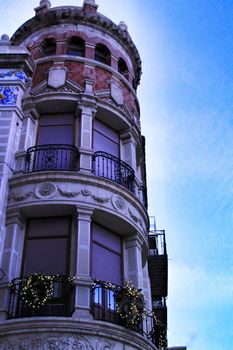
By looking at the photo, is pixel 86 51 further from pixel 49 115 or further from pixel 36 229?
pixel 36 229

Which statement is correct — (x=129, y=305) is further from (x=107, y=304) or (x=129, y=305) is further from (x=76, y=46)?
(x=76, y=46)

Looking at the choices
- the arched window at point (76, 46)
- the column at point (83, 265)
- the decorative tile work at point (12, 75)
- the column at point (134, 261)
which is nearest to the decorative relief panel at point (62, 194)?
the column at point (83, 265)

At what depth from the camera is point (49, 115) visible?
2023 cm

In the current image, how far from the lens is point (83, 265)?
15359 millimetres

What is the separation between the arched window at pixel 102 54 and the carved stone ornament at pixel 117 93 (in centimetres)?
184

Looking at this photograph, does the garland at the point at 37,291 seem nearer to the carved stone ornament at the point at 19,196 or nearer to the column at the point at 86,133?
the carved stone ornament at the point at 19,196

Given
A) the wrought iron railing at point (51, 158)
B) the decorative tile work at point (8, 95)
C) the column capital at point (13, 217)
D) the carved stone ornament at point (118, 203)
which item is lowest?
the column capital at point (13, 217)

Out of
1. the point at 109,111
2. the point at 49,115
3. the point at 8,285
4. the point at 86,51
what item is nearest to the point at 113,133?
the point at 109,111

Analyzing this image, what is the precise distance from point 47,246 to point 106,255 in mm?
2041

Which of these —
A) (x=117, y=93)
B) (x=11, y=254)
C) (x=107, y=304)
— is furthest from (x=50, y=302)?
(x=117, y=93)

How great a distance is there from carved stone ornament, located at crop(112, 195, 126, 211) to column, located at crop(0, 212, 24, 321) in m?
3.13

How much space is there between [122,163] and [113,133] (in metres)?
1.99

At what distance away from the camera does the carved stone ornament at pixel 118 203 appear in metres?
17.4

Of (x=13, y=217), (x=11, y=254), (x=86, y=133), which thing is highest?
(x=86, y=133)
